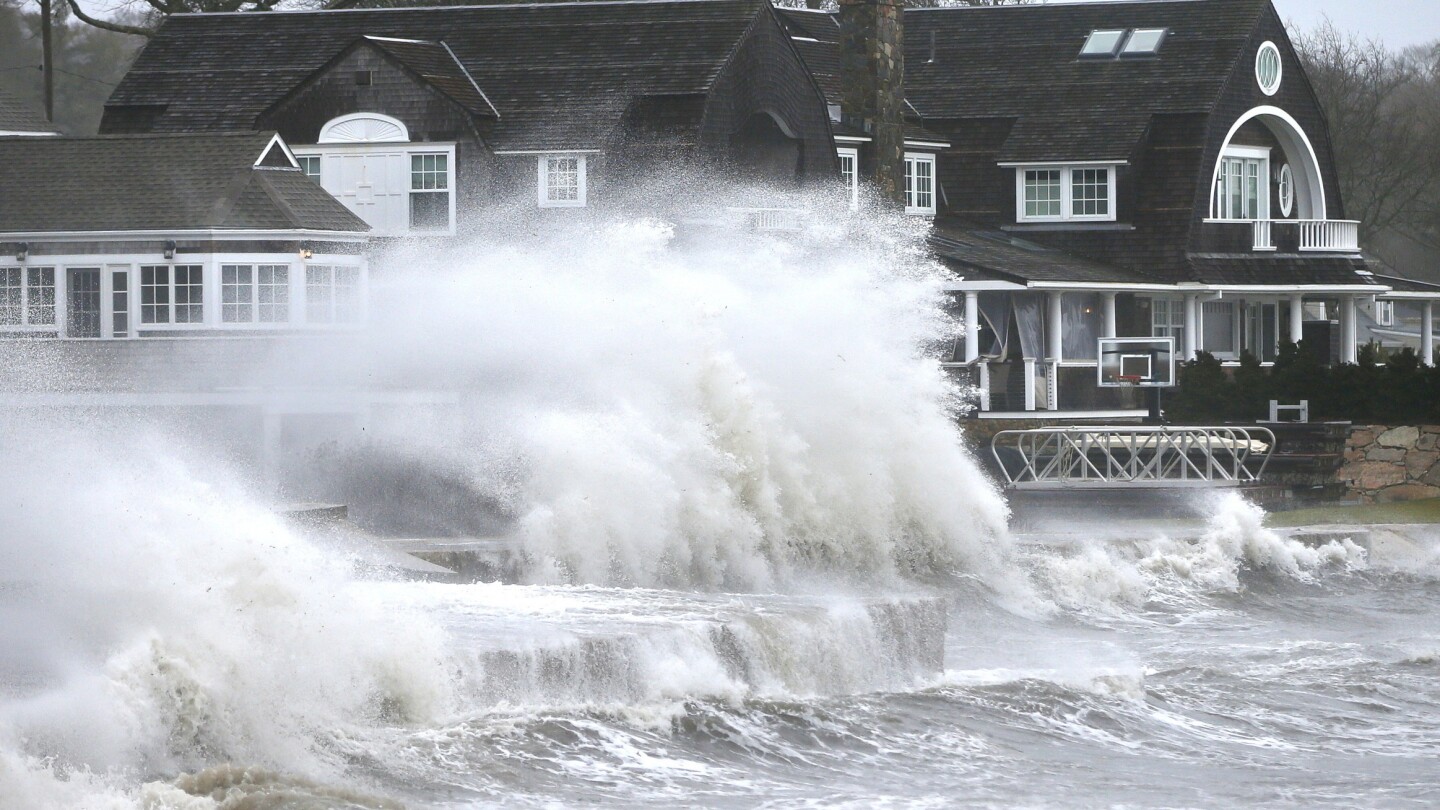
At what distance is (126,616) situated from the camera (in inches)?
543

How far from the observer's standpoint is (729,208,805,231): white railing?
119 ft


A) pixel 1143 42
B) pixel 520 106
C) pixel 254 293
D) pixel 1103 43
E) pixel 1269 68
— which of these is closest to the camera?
pixel 254 293

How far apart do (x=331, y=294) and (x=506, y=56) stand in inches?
350

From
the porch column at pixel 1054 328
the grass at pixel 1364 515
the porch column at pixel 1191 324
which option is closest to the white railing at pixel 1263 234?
the porch column at pixel 1191 324

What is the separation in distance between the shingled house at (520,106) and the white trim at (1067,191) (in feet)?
19.7

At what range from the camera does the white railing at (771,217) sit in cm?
3619

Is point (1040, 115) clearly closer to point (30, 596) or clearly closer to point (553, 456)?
point (553, 456)

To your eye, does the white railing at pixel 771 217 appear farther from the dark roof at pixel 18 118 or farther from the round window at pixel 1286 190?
the round window at pixel 1286 190

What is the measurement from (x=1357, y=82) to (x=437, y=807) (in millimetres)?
60175

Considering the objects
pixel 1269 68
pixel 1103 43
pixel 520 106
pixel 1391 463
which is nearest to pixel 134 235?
pixel 520 106

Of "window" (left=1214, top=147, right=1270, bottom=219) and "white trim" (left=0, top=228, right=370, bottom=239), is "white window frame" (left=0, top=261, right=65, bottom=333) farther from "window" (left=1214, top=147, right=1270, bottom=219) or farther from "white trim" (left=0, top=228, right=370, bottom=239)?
"window" (left=1214, top=147, right=1270, bottom=219)

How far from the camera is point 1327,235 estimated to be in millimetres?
44625

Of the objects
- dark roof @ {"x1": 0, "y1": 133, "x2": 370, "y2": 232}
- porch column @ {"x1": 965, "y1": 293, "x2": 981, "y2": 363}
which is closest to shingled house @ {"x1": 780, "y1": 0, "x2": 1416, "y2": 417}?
porch column @ {"x1": 965, "y1": 293, "x2": 981, "y2": 363}

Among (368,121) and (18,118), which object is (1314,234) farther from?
(18,118)
